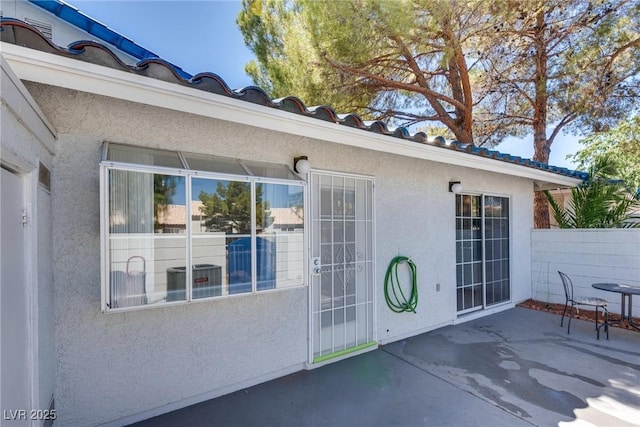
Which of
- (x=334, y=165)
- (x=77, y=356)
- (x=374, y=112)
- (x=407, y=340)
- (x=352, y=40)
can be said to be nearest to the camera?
(x=77, y=356)

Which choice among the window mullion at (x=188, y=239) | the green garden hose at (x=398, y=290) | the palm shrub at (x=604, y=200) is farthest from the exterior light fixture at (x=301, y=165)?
the palm shrub at (x=604, y=200)

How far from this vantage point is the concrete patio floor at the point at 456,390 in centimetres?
473

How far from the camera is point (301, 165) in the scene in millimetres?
6047

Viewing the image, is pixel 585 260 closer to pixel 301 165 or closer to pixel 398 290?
pixel 398 290

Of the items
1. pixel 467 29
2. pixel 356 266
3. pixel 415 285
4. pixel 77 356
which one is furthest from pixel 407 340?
pixel 467 29

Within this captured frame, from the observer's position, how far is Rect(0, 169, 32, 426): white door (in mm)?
2559

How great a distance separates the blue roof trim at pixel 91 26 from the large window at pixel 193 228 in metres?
7.02

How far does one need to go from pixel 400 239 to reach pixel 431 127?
32.8 feet

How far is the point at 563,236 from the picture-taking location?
10.9 meters

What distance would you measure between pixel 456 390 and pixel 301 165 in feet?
15.9

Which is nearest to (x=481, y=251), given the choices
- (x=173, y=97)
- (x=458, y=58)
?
(x=458, y=58)

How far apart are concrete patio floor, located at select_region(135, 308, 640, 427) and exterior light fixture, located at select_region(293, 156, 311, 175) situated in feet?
12.8

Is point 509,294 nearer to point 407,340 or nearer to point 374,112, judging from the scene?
point 407,340

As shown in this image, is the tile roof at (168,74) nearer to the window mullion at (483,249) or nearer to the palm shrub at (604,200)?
the window mullion at (483,249)
